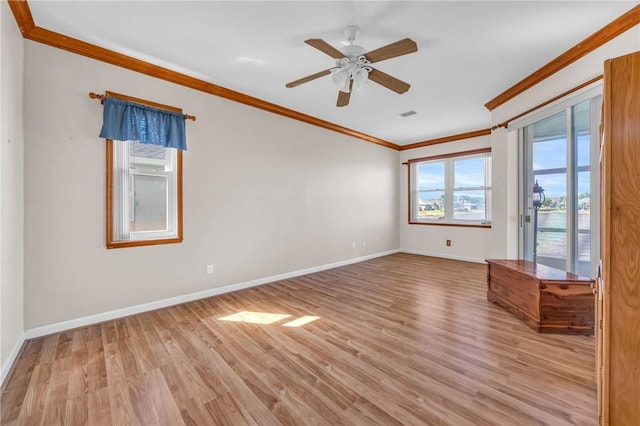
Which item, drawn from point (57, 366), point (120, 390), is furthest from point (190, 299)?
point (120, 390)

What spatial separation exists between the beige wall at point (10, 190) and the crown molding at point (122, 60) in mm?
93

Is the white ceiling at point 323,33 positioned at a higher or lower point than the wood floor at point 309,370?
higher

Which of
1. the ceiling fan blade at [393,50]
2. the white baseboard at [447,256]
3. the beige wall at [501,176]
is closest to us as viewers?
the ceiling fan blade at [393,50]

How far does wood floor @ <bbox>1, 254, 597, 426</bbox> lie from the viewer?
4.72ft

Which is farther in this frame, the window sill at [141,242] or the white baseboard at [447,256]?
the white baseboard at [447,256]

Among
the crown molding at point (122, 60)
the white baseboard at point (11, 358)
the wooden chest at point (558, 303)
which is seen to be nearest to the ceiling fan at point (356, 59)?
the crown molding at point (122, 60)

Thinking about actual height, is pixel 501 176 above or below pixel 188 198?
above

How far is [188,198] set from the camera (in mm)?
3109

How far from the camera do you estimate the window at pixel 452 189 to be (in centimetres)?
529

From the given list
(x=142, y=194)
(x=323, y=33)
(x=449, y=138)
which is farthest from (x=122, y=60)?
(x=449, y=138)

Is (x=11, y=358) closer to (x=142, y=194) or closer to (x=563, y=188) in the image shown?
(x=142, y=194)

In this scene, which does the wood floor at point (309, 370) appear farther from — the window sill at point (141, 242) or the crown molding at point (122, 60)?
the crown molding at point (122, 60)

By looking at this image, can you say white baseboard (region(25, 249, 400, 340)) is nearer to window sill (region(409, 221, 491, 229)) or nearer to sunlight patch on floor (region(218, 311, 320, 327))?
sunlight patch on floor (region(218, 311, 320, 327))

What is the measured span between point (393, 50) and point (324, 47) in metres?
0.55
